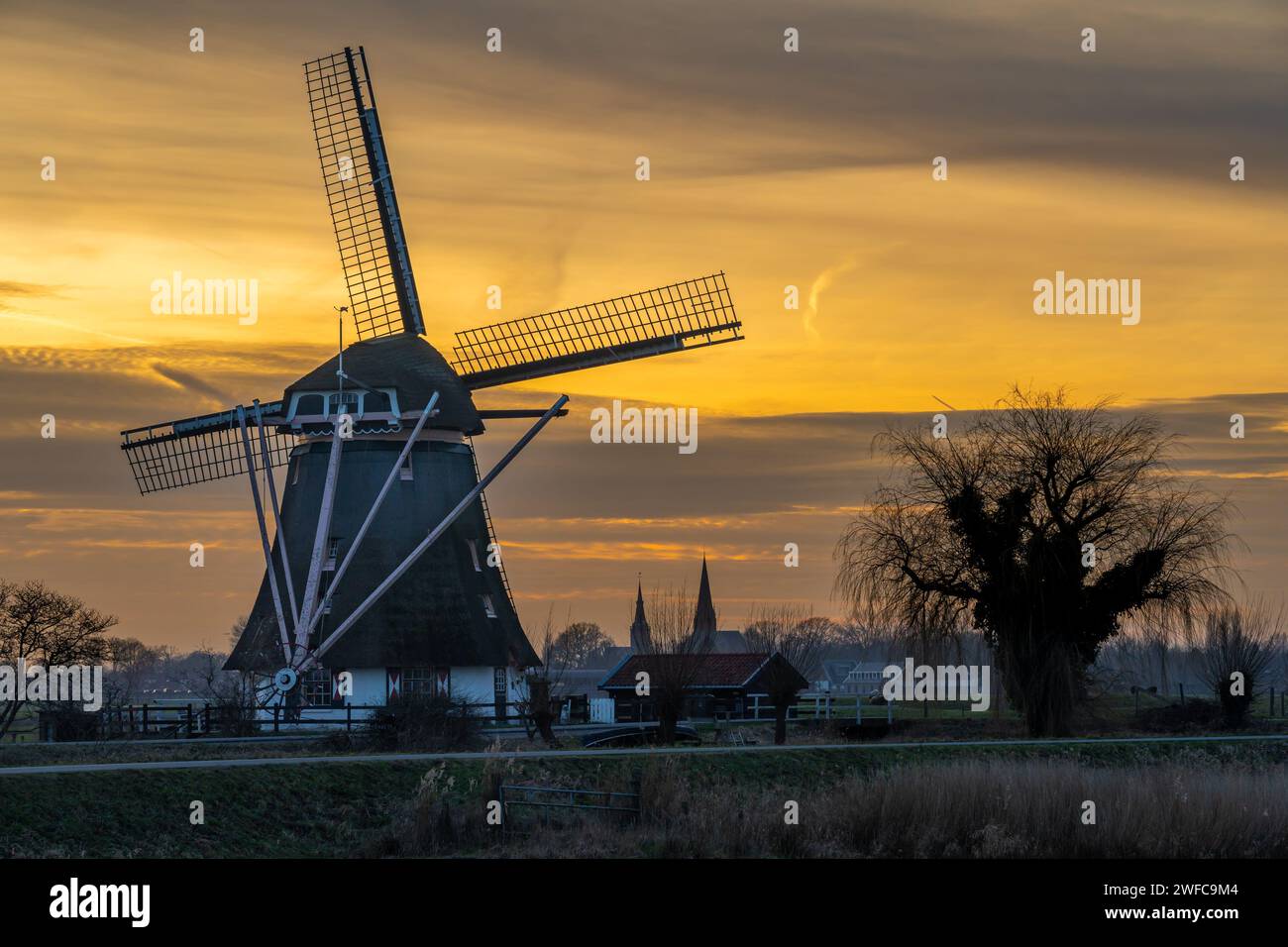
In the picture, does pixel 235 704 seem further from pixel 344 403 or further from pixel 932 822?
pixel 932 822

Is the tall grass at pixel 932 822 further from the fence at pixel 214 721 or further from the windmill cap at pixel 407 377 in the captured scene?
the windmill cap at pixel 407 377

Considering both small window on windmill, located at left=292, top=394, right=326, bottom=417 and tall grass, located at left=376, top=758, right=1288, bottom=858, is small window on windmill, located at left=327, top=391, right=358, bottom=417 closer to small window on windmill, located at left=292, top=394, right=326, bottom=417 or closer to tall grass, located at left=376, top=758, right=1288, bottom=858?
small window on windmill, located at left=292, top=394, right=326, bottom=417

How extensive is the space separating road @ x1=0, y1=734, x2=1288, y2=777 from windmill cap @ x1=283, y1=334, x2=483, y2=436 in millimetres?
14884

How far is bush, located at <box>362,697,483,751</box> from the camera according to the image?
47000mm

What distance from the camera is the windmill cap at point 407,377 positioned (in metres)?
55.5

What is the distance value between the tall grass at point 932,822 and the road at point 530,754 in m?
3.68

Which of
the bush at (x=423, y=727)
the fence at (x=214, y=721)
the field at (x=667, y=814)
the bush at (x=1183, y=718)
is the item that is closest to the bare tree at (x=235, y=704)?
the fence at (x=214, y=721)

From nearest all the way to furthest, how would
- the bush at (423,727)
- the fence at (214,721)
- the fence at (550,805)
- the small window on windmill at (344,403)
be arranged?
the fence at (550,805) → the bush at (423,727) → the fence at (214,721) → the small window on windmill at (344,403)

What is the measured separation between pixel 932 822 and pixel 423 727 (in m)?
17.8

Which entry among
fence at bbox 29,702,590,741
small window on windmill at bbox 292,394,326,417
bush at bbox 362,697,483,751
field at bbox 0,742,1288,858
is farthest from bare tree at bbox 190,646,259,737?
field at bbox 0,742,1288,858
